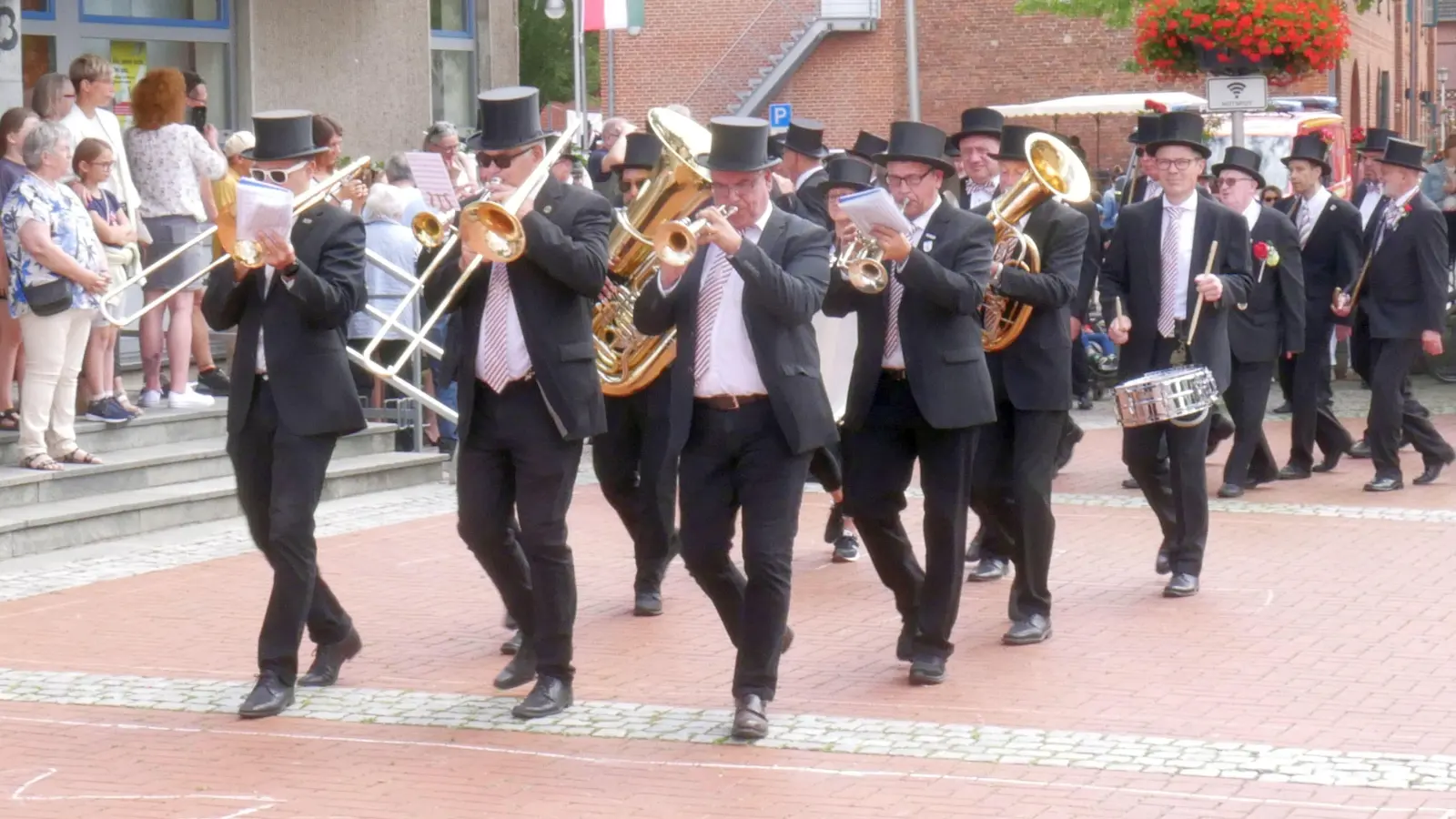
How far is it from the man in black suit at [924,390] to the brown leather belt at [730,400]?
32.6 inches

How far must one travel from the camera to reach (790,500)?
6875mm

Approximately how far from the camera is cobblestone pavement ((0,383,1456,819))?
6215mm

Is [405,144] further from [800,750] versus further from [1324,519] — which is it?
[800,750]

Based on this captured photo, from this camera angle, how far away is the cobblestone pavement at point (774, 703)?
6.21 meters

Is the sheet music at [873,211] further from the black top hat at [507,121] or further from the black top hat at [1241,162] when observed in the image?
the black top hat at [1241,162]

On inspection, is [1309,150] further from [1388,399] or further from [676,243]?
[676,243]

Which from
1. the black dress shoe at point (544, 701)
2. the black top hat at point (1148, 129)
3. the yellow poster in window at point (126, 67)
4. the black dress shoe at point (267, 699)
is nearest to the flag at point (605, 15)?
the yellow poster in window at point (126, 67)

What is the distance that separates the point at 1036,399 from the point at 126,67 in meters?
9.63

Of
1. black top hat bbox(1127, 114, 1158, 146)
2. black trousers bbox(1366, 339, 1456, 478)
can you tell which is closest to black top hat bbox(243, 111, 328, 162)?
black top hat bbox(1127, 114, 1158, 146)

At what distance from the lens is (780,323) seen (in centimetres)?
679

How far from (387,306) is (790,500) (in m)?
7.47

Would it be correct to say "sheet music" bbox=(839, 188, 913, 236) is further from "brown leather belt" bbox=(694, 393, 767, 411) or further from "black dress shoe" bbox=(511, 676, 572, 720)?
"black dress shoe" bbox=(511, 676, 572, 720)

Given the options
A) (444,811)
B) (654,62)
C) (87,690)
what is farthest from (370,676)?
(654,62)

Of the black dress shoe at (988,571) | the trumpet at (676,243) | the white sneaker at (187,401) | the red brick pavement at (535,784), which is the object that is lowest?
the black dress shoe at (988,571)
